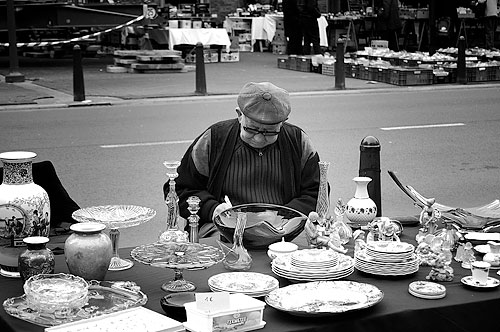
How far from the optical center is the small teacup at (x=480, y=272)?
3387 millimetres

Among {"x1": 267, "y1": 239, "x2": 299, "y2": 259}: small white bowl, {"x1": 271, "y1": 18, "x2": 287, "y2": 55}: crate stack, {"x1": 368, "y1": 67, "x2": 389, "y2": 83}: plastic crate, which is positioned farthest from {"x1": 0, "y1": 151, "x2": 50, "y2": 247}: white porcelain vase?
{"x1": 271, "y1": 18, "x2": 287, "y2": 55}: crate stack

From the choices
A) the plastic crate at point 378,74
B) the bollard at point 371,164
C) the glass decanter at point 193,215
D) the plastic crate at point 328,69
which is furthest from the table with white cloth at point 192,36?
the glass decanter at point 193,215

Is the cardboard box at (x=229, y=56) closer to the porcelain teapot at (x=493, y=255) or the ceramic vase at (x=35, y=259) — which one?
the porcelain teapot at (x=493, y=255)

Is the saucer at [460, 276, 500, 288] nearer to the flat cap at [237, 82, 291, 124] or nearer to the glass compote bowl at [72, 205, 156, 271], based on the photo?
the glass compote bowl at [72, 205, 156, 271]

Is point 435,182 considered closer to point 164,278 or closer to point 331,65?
point 164,278

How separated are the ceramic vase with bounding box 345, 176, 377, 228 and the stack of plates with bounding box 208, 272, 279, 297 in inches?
40.5

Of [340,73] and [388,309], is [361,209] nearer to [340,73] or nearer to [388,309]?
[388,309]

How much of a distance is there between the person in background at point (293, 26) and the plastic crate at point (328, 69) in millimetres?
2536

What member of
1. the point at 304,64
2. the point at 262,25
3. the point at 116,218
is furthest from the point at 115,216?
the point at 262,25

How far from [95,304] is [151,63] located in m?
16.1

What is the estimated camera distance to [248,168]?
4.75 metres

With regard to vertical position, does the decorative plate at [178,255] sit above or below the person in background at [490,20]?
below

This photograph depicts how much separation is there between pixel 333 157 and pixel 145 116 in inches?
157

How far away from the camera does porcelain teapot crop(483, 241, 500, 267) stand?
367 cm
